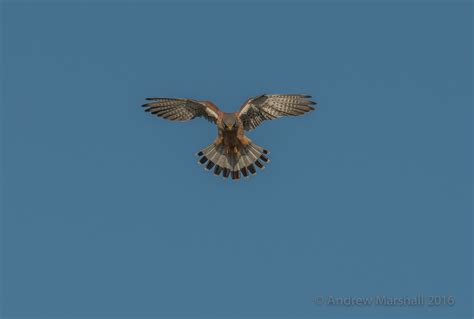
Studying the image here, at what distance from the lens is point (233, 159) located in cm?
3016

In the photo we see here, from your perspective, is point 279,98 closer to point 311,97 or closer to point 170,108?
point 311,97

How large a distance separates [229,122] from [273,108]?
4.89ft

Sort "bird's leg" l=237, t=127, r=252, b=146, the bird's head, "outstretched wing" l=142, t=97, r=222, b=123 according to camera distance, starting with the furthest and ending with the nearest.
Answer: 1. "outstretched wing" l=142, t=97, r=222, b=123
2. "bird's leg" l=237, t=127, r=252, b=146
3. the bird's head

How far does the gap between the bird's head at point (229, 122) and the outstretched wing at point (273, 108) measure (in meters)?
0.47

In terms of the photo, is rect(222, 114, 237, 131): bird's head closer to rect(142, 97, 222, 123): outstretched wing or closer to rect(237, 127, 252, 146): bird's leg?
rect(237, 127, 252, 146): bird's leg

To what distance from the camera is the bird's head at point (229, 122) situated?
2912 centimetres

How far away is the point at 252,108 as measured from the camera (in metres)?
29.8

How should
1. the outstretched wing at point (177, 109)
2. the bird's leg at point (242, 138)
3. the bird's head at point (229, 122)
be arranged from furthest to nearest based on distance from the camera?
the outstretched wing at point (177, 109)
the bird's leg at point (242, 138)
the bird's head at point (229, 122)

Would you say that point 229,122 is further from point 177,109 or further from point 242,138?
point 177,109

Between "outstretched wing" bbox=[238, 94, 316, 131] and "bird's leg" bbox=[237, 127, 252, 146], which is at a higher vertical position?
"outstretched wing" bbox=[238, 94, 316, 131]

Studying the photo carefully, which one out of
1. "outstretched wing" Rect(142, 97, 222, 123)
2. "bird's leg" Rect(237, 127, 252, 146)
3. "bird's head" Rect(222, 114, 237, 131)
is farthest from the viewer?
"outstretched wing" Rect(142, 97, 222, 123)

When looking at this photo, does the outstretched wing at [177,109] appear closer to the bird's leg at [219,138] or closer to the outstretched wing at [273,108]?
the bird's leg at [219,138]

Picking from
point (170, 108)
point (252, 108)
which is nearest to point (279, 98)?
point (252, 108)

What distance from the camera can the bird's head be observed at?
1147 inches
